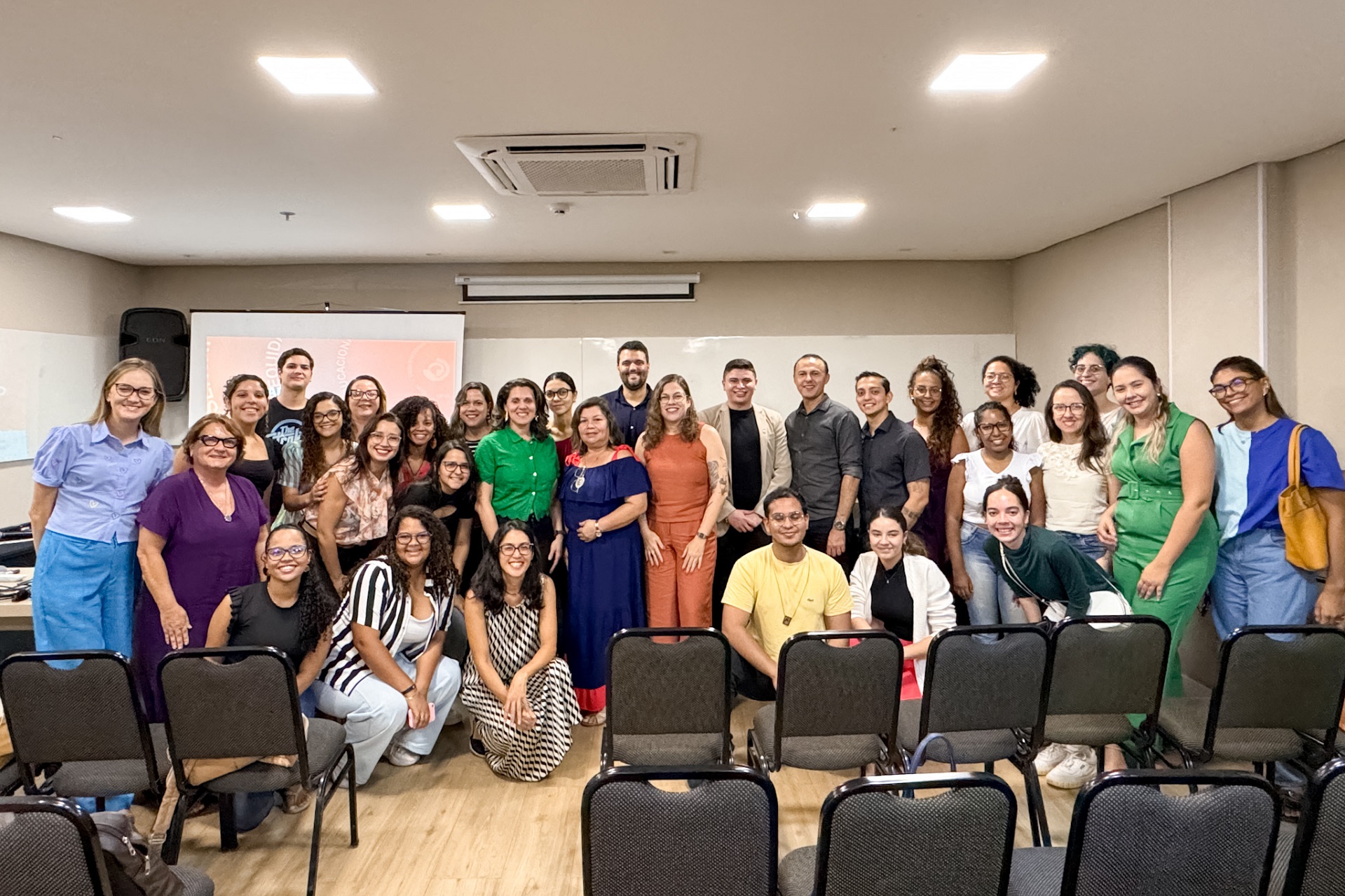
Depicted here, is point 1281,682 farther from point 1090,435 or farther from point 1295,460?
point 1090,435

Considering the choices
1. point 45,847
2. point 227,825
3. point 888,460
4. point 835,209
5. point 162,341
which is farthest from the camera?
point 162,341

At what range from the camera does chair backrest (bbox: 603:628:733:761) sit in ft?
7.58

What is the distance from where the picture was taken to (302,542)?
2.58 m

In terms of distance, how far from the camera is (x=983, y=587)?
337 centimetres

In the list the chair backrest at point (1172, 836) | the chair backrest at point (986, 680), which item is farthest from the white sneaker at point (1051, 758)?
the chair backrest at point (1172, 836)

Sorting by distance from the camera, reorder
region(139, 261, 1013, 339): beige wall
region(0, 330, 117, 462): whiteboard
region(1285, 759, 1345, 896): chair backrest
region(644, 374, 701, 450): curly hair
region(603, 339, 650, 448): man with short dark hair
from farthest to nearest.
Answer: region(139, 261, 1013, 339): beige wall < region(0, 330, 117, 462): whiteboard < region(603, 339, 650, 448): man with short dark hair < region(644, 374, 701, 450): curly hair < region(1285, 759, 1345, 896): chair backrest

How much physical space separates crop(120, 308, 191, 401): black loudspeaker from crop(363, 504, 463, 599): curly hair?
466 centimetres

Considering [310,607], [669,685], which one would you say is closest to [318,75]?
[310,607]

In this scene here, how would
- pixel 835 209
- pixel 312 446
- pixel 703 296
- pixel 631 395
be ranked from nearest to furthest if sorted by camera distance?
pixel 312 446
pixel 631 395
pixel 835 209
pixel 703 296

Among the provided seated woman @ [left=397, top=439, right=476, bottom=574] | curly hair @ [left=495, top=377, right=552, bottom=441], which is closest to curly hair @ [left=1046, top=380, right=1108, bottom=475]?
curly hair @ [left=495, top=377, right=552, bottom=441]

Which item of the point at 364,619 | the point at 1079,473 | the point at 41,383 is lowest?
the point at 364,619

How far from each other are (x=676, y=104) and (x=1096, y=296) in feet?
12.3

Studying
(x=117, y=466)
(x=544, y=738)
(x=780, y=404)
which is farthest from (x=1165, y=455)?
(x=780, y=404)

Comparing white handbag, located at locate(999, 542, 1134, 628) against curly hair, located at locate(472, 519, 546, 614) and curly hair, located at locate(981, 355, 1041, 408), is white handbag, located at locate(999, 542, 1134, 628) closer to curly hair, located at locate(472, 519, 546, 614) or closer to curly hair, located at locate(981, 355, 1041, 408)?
curly hair, located at locate(981, 355, 1041, 408)
